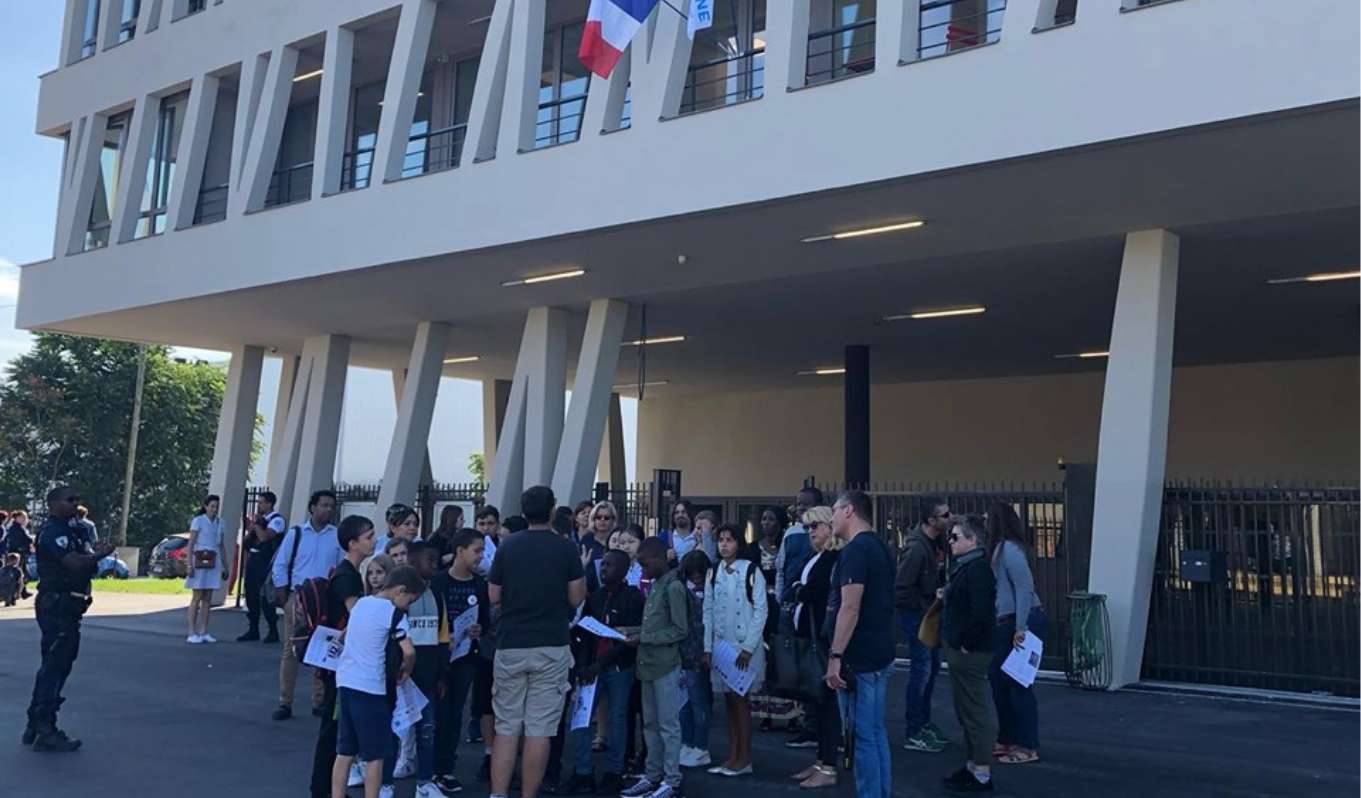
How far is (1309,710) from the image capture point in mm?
11367

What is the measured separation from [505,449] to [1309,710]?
467 inches

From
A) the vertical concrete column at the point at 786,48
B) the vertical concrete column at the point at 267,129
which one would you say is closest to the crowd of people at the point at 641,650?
the vertical concrete column at the point at 786,48

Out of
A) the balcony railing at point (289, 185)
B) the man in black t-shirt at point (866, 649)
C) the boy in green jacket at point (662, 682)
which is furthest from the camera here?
the balcony railing at point (289, 185)

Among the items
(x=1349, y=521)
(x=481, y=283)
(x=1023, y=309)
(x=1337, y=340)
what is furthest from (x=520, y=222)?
(x=1337, y=340)

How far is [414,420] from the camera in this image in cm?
2080

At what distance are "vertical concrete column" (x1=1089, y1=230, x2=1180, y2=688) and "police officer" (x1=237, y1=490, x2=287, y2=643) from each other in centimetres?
983

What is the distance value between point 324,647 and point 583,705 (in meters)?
1.64

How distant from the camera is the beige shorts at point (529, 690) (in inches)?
280

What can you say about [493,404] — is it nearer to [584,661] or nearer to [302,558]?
[302,558]

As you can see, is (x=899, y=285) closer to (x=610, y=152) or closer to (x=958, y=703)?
(x=610, y=152)

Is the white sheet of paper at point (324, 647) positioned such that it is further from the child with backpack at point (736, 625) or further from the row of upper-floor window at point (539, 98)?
the row of upper-floor window at point (539, 98)

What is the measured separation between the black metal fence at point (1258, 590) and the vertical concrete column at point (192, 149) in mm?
15232

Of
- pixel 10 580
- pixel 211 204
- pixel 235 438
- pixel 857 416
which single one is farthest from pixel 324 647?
pixel 10 580


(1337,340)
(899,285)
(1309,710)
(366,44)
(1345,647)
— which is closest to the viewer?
(1309,710)
